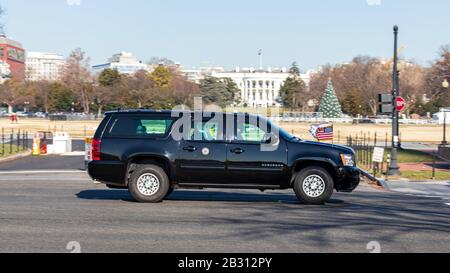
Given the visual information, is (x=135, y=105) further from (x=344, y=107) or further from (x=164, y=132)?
(x=164, y=132)

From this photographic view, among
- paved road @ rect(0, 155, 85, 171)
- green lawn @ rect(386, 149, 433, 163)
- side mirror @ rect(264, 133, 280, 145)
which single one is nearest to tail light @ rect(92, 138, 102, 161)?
side mirror @ rect(264, 133, 280, 145)

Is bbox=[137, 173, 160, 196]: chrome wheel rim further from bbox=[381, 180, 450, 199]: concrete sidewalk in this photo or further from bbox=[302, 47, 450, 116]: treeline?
bbox=[302, 47, 450, 116]: treeline

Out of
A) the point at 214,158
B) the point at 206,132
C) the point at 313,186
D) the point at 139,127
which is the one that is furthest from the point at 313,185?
the point at 139,127

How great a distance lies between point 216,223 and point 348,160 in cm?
418

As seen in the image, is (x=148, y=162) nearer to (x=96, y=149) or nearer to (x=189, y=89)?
(x=96, y=149)

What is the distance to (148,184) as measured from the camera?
555 inches

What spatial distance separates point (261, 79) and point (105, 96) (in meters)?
82.0

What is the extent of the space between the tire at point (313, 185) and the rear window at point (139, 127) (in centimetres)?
301

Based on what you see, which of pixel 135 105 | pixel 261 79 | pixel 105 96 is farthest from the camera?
pixel 261 79

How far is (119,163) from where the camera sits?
14.1 meters

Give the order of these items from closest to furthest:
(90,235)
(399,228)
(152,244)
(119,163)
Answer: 1. (152,244)
2. (90,235)
3. (399,228)
4. (119,163)

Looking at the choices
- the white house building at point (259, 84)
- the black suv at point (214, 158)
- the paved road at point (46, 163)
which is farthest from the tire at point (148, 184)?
the white house building at point (259, 84)
